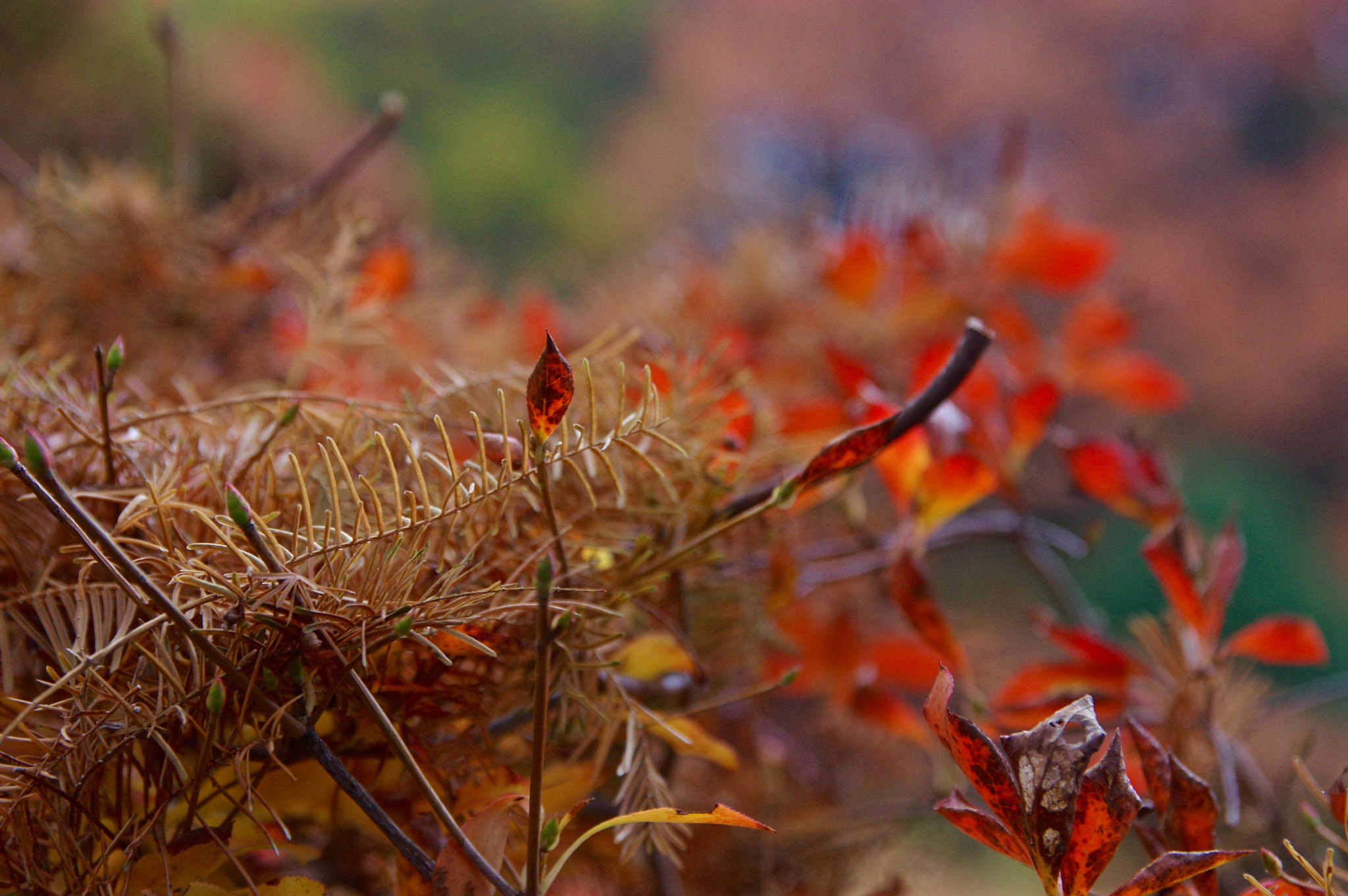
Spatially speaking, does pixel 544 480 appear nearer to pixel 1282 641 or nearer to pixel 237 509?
pixel 237 509

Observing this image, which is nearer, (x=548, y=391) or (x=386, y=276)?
(x=548, y=391)

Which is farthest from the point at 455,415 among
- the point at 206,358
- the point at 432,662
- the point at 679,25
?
the point at 679,25

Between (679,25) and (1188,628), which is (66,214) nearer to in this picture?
(1188,628)

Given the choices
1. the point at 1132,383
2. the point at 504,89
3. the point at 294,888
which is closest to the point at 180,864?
the point at 294,888

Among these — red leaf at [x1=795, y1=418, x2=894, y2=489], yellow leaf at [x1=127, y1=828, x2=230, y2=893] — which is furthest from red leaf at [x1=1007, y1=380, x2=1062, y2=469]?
yellow leaf at [x1=127, y1=828, x2=230, y2=893]

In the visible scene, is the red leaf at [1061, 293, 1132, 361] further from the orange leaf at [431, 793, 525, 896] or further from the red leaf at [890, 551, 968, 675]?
the orange leaf at [431, 793, 525, 896]
